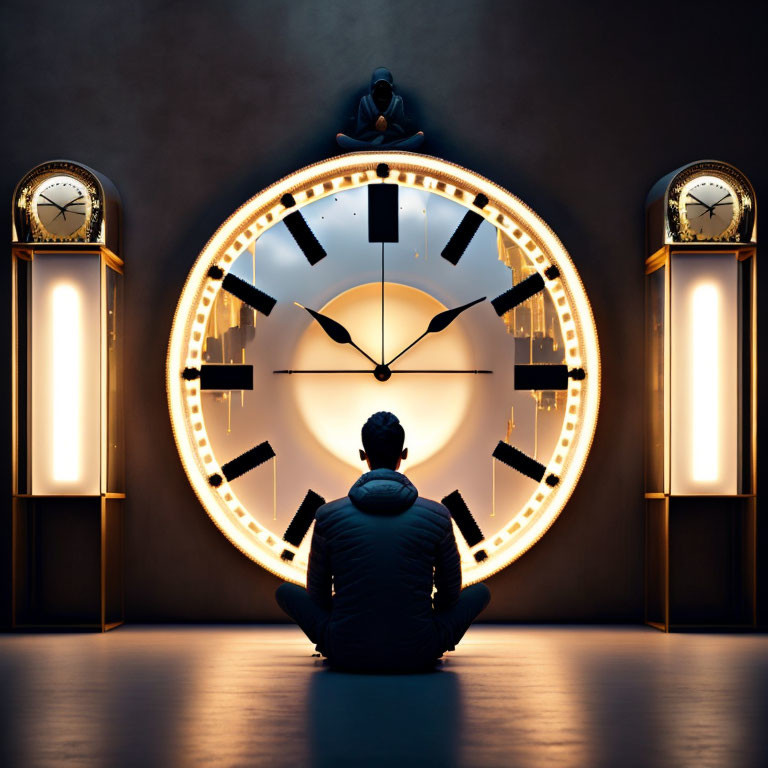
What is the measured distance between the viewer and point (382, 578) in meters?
2.87

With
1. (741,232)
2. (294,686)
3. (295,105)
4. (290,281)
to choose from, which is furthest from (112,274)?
(741,232)

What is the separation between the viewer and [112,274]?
13.0 feet

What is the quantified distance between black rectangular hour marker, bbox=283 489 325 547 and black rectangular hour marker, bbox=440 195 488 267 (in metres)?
0.93

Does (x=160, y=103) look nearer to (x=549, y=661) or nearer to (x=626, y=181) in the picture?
(x=626, y=181)

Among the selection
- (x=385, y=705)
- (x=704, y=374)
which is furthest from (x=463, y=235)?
(x=385, y=705)

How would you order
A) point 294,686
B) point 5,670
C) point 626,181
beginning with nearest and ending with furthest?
point 294,686 < point 5,670 < point 626,181

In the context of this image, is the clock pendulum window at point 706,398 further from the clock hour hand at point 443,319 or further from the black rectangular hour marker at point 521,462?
the clock hour hand at point 443,319

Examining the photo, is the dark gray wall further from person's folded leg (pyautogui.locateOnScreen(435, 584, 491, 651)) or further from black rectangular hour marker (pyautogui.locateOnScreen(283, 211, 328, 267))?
person's folded leg (pyautogui.locateOnScreen(435, 584, 491, 651))

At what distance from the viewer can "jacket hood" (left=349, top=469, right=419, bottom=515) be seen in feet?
9.59

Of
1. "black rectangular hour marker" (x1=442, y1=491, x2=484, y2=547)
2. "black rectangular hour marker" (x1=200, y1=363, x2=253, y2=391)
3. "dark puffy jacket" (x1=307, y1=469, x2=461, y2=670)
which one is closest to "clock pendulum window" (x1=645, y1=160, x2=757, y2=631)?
"black rectangular hour marker" (x1=442, y1=491, x2=484, y2=547)

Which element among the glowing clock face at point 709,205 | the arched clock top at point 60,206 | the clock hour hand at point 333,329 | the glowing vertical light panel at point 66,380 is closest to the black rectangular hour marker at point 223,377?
the clock hour hand at point 333,329

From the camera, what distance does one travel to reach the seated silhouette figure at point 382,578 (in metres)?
2.87

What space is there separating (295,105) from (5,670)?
84.8 inches

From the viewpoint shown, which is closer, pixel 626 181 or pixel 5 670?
pixel 5 670
